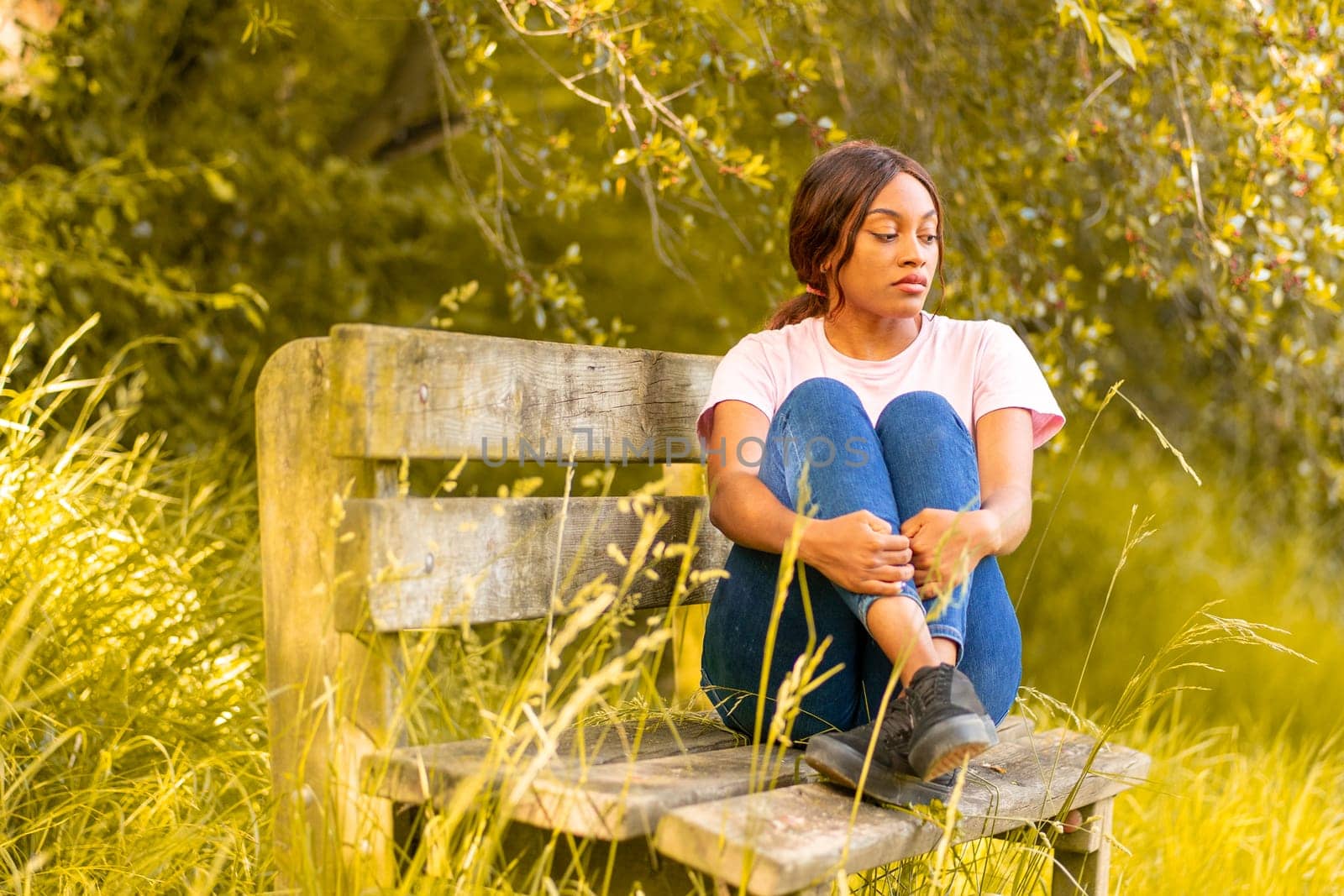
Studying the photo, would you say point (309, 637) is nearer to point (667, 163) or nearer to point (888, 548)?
point (888, 548)

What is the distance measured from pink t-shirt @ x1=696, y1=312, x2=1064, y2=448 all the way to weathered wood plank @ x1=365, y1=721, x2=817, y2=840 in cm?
65

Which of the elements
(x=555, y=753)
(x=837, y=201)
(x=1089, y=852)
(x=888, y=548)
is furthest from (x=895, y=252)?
(x=1089, y=852)

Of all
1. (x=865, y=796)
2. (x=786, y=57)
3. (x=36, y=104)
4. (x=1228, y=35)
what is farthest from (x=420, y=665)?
(x=36, y=104)

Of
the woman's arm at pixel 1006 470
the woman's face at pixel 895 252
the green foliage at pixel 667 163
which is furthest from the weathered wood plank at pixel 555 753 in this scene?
the green foliage at pixel 667 163

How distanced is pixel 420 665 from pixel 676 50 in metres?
2.01

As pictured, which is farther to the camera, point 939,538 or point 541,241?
point 541,241

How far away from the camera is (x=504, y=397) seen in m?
2.03

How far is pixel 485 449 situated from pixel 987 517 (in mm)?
804

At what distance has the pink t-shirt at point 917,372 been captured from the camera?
2246 millimetres

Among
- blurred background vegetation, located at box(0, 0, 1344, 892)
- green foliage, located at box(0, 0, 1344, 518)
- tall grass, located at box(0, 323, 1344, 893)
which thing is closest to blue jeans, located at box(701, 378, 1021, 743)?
tall grass, located at box(0, 323, 1344, 893)

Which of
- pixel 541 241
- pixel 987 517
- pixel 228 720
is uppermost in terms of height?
pixel 541 241

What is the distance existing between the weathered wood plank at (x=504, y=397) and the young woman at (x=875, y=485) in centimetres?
16

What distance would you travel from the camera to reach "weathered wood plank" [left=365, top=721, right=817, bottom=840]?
1.54 m

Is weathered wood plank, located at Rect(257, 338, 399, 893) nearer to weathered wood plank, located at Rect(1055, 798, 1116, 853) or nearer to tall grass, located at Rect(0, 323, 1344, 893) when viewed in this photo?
tall grass, located at Rect(0, 323, 1344, 893)
